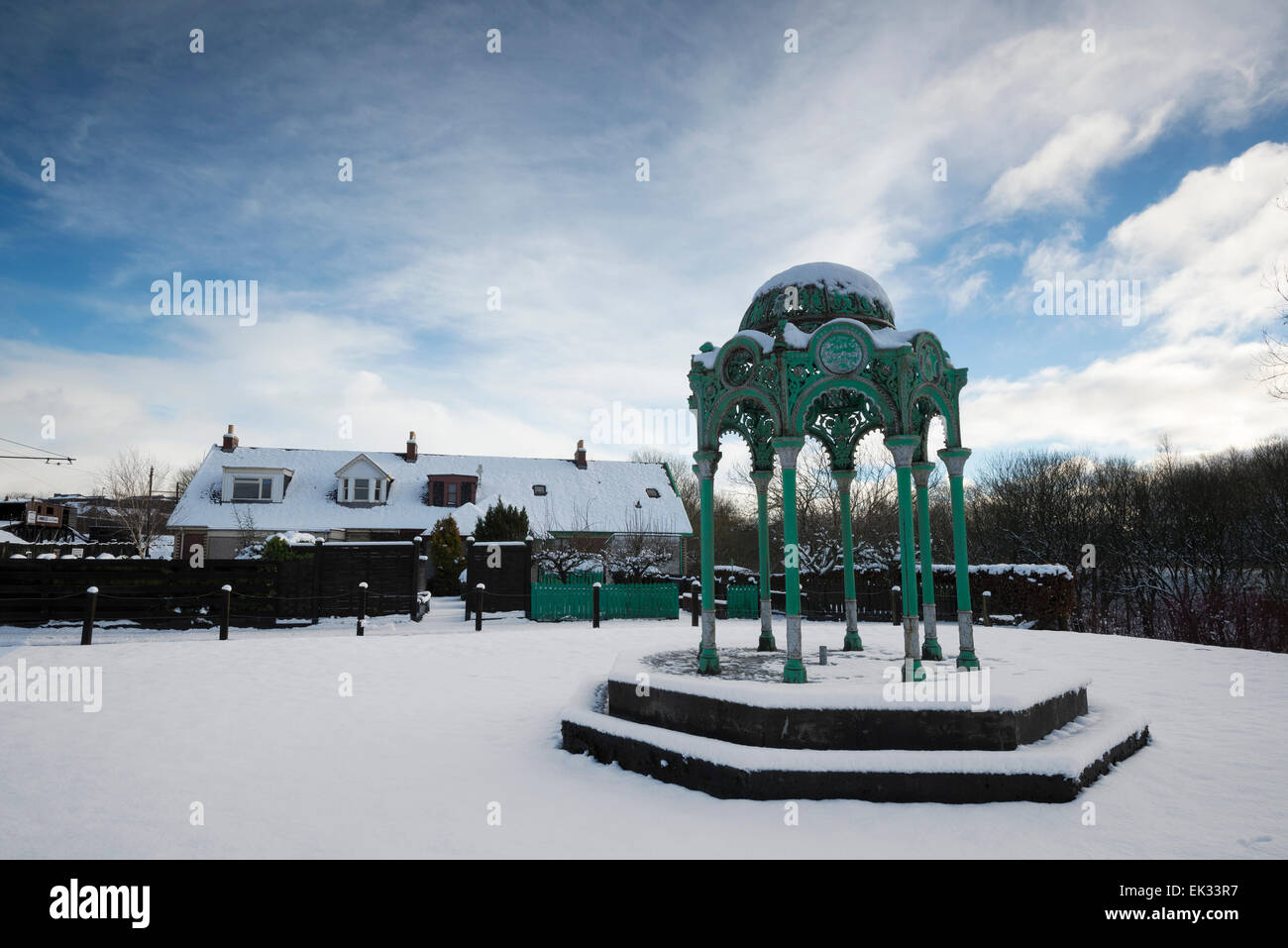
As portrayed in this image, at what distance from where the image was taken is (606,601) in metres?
20.3

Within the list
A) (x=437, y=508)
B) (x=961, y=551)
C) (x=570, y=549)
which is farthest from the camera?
(x=437, y=508)

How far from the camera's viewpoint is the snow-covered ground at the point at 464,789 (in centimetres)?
432

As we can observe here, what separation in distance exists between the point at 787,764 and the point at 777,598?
18.6 meters

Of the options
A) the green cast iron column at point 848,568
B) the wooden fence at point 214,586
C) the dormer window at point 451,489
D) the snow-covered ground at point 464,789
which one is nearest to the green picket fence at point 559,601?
the wooden fence at point 214,586

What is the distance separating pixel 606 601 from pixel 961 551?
1341cm

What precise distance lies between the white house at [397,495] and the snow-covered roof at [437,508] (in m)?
0.05

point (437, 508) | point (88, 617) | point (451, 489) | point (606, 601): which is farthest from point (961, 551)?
point (451, 489)

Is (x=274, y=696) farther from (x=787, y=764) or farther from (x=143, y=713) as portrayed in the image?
(x=787, y=764)

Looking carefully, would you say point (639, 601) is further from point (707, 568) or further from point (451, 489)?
point (451, 489)

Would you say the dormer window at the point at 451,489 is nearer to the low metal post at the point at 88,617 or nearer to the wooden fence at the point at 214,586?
the wooden fence at the point at 214,586

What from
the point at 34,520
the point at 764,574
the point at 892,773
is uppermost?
the point at 34,520
